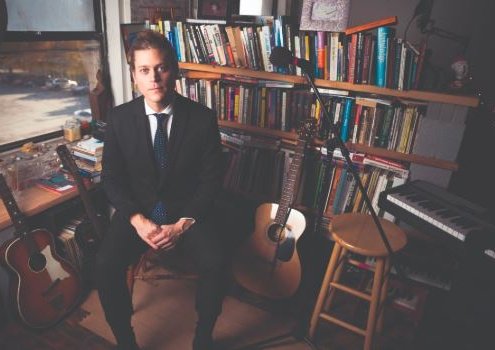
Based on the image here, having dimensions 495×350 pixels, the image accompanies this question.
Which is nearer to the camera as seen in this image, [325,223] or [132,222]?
[132,222]

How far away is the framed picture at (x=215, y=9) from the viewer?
2607 mm

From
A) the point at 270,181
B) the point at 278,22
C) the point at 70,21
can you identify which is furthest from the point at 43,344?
the point at 278,22

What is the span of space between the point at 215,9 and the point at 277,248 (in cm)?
177

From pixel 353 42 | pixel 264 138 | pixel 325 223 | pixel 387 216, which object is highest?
pixel 353 42

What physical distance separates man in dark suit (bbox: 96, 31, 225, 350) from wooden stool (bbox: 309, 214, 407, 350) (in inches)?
21.6

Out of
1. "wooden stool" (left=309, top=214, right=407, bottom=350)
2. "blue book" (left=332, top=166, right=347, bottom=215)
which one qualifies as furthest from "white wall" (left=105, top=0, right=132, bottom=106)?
"wooden stool" (left=309, top=214, right=407, bottom=350)

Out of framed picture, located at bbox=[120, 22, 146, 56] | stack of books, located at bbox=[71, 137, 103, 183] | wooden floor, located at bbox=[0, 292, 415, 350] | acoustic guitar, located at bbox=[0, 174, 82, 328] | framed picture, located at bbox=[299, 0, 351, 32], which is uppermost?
framed picture, located at bbox=[299, 0, 351, 32]

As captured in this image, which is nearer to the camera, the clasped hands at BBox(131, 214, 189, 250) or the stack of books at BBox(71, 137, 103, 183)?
the clasped hands at BBox(131, 214, 189, 250)

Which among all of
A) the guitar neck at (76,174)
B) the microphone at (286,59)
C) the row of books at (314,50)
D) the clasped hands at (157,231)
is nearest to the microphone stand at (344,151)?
the microphone at (286,59)

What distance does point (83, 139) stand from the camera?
2.42 m

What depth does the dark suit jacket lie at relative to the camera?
5.79 ft

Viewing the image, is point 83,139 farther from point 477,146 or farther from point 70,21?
point 477,146

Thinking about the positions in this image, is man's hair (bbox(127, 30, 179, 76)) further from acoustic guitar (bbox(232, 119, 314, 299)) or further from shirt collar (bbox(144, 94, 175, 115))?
acoustic guitar (bbox(232, 119, 314, 299))

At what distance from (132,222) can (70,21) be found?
4.72 feet
